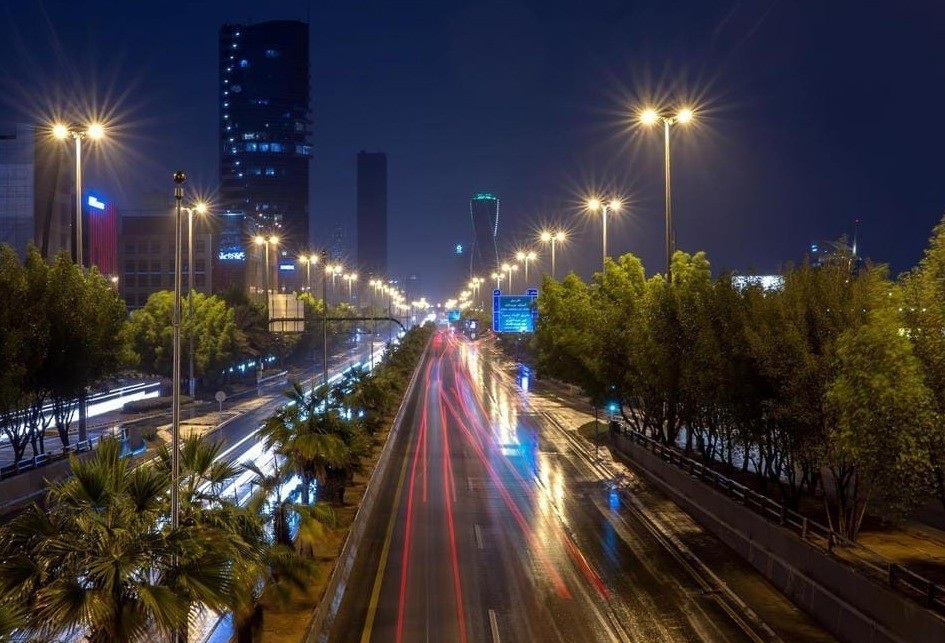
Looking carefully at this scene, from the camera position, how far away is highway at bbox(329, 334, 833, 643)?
14.4 metres

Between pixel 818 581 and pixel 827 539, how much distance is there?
65.7 inches

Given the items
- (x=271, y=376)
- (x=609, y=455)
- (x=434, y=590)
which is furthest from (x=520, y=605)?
(x=271, y=376)

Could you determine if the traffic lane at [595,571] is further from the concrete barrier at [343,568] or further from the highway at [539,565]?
the concrete barrier at [343,568]

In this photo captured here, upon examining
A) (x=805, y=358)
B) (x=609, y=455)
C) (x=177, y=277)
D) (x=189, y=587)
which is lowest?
(x=609, y=455)

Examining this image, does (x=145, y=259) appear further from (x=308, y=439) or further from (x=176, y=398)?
(x=176, y=398)

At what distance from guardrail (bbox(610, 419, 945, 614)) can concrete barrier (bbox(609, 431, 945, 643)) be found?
30 cm

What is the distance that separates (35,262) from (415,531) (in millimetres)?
15493

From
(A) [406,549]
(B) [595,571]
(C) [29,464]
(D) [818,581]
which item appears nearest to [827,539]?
(D) [818,581]

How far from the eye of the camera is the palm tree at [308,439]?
19469 mm

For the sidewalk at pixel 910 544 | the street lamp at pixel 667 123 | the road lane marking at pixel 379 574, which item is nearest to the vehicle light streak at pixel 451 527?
the road lane marking at pixel 379 574

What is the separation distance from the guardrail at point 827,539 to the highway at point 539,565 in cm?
134

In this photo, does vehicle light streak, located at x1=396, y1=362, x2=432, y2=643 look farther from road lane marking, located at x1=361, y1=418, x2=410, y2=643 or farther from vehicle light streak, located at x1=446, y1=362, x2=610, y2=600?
vehicle light streak, located at x1=446, y1=362, x2=610, y2=600

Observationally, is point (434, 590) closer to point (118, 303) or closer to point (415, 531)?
point (415, 531)

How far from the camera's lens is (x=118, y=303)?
30.8 metres
